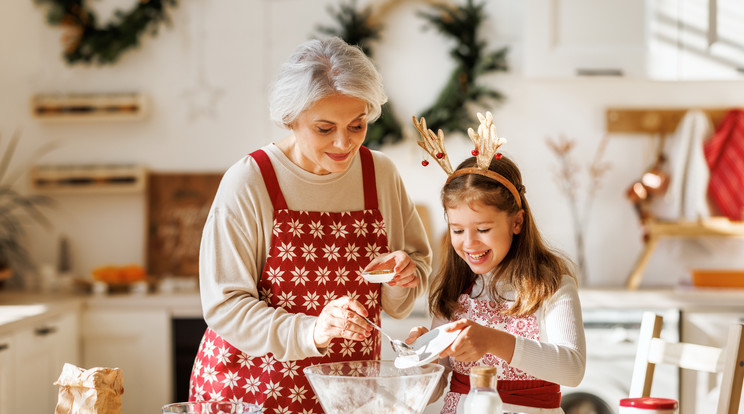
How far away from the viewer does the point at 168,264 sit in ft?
10.9

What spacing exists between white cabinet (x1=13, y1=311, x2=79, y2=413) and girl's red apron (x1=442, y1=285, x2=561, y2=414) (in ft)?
5.17

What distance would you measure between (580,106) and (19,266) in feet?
7.99

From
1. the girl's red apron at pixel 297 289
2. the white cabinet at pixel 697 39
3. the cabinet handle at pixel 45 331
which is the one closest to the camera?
the girl's red apron at pixel 297 289

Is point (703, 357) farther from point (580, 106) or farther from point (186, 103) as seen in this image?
point (186, 103)

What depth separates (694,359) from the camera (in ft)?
→ 4.78

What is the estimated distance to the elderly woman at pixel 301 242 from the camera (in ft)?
4.81

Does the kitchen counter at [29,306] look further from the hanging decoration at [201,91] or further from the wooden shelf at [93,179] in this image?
the hanging decoration at [201,91]

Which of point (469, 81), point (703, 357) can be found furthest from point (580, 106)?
point (703, 357)

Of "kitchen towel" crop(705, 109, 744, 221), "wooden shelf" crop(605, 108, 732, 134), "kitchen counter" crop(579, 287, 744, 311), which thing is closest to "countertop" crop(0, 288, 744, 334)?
"kitchen counter" crop(579, 287, 744, 311)

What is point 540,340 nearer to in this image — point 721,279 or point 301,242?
point 301,242

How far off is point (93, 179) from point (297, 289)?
78.0 inches

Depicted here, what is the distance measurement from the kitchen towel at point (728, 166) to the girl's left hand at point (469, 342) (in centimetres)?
234

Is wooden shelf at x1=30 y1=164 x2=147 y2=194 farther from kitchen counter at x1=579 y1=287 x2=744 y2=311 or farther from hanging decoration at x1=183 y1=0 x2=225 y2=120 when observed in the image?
kitchen counter at x1=579 y1=287 x2=744 y2=311

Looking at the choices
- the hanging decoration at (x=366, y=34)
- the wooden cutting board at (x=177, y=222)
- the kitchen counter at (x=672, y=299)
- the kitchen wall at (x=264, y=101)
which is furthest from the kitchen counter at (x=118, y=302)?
the kitchen counter at (x=672, y=299)
